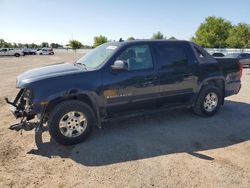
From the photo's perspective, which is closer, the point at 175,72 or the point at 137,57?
the point at 137,57

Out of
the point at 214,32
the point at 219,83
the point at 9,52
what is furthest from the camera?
the point at 214,32

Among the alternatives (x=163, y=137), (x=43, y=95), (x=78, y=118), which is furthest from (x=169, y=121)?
(x=43, y=95)

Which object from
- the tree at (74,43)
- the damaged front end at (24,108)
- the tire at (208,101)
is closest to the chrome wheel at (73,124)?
the damaged front end at (24,108)

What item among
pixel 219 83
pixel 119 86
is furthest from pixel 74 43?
pixel 119 86

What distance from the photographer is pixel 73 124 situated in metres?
4.66

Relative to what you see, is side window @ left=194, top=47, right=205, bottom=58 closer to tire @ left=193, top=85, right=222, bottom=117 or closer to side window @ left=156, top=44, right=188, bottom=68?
side window @ left=156, top=44, right=188, bottom=68

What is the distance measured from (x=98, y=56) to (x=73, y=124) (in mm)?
1596

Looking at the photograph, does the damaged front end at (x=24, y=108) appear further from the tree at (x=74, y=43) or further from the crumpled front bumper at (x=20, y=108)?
the tree at (x=74, y=43)

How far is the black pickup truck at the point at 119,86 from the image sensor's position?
14.8 ft

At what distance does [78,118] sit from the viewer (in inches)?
184

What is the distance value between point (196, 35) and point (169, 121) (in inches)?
2758

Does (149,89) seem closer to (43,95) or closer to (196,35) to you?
(43,95)

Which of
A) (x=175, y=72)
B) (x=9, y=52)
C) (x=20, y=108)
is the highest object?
(x=175, y=72)

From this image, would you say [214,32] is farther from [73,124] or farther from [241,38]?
[73,124]
